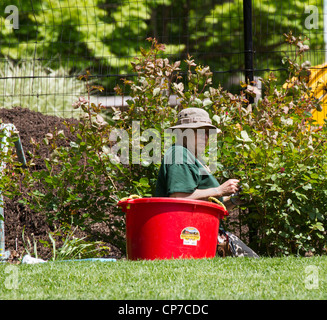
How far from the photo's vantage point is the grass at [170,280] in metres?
2.54

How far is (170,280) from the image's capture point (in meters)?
2.84

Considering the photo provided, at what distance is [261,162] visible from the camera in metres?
3.95

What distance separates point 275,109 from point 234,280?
78.5 inches

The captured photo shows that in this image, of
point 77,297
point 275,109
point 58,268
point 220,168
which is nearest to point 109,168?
point 220,168

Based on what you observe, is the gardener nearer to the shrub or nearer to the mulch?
the shrub

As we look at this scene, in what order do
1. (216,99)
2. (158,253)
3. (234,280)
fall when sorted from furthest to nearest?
(216,99), (158,253), (234,280)

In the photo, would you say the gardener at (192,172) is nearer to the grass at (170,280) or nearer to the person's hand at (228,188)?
the person's hand at (228,188)

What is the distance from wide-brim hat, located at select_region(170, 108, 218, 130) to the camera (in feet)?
12.7

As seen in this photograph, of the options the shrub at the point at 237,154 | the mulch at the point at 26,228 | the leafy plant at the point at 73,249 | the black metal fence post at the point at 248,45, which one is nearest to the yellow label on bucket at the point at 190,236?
the shrub at the point at 237,154

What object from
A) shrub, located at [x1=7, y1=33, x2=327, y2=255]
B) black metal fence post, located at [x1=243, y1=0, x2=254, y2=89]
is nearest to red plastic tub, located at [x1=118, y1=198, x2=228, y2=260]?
shrub, located at [x1=7, y1=33, x2=327, y2=255]

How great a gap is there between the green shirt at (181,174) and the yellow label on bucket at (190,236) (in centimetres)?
30

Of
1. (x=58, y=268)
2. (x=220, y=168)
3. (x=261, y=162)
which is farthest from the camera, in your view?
(x=220, y=168)

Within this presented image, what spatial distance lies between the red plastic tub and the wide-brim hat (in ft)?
2.12
